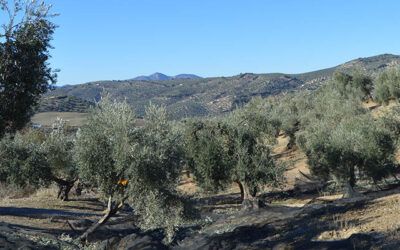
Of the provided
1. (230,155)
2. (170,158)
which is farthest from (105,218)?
(230,155)

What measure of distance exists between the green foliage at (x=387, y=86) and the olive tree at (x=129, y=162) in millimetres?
48437

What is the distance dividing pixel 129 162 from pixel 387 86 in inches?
2067

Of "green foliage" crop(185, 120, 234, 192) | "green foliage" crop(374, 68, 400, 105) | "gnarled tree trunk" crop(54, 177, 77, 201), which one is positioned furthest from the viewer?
"green foliage" crop(374, 68, 400, 105)

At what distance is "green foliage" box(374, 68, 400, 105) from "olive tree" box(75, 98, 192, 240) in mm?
48437

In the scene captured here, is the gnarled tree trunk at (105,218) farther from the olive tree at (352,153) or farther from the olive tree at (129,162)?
the olive tree at (352,153)

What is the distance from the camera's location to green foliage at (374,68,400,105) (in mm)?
52844

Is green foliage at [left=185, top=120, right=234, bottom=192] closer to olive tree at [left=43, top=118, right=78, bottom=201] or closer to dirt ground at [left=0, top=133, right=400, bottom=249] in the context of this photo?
dirt ground at [left=0, top=133, right=400, bottom=249]

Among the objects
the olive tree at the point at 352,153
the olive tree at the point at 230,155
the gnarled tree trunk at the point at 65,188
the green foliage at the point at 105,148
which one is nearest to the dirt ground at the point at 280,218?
the gnarled tree trunk at the point at 65,188

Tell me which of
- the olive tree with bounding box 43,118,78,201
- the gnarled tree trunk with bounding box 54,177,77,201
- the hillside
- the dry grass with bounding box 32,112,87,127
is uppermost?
the hillside

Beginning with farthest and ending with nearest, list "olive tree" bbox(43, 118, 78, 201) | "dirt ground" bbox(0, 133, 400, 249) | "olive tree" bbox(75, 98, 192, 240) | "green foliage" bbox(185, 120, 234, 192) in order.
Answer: "green foliage" bbox(185, 120, 234, 192) < "olive tree" bbox(43, 118, 78, 201) < "olive tree" bbox(75, 98, 192, 240) < "dirt ground" bbox(0, 133, 400, 249)

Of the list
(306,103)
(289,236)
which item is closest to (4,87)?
(289,236)

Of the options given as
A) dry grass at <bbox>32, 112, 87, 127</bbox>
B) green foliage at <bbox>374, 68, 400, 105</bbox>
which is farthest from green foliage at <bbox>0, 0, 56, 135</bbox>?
dry grass at <bbox>32, 112, 87, 127</bbox>

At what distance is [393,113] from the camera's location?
2931 cm

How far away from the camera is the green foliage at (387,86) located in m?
52.8
